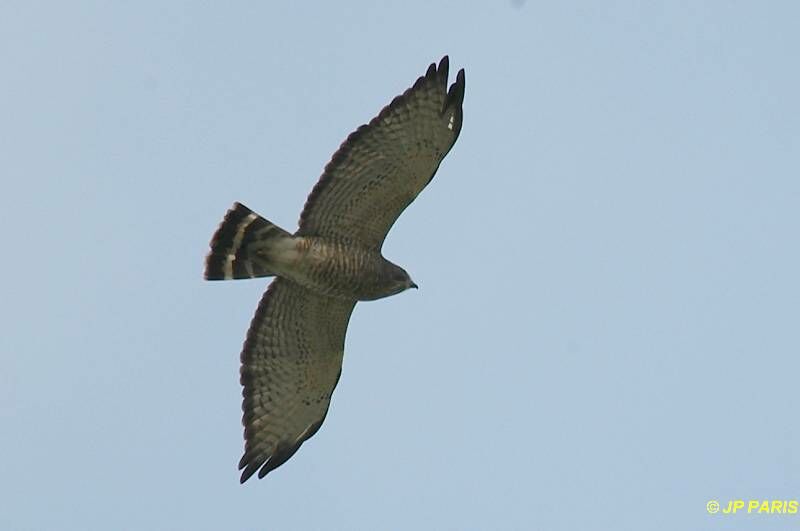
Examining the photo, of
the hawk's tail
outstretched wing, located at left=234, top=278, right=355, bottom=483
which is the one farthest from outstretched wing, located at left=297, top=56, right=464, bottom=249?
outstretched wing, located at left=234, top=278, right=355, bottom=483

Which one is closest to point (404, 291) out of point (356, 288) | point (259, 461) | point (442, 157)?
point (356, 288)

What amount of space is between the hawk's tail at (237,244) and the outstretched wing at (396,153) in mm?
495

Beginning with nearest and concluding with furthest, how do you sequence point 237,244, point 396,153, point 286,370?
point 396,153
point 237,244
point 286,370

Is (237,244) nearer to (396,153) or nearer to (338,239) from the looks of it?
(338,239)

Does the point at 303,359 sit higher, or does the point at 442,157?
the point at 442,157

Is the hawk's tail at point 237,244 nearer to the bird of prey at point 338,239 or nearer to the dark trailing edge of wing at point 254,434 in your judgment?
the bird of prey at point 338,239

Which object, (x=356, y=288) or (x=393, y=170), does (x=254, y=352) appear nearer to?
(x=356, y=288)

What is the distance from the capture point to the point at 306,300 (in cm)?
1357

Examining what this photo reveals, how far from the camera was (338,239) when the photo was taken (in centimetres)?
1324

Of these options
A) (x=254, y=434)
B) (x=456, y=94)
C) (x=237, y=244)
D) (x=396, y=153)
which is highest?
(x=456, y=94)

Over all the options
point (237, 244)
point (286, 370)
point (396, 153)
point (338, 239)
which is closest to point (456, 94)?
point (396, 153)

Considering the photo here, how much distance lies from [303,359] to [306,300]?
0.60 meters

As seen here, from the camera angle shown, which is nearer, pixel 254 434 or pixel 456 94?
pixel 456 94

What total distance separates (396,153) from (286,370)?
7.64ft
